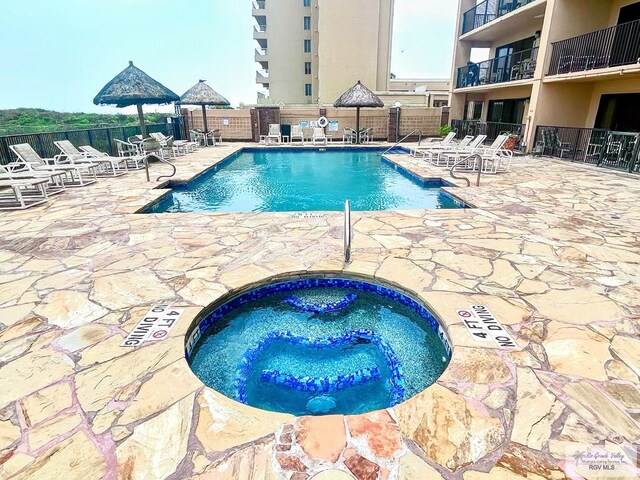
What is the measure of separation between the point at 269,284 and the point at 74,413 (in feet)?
6.95

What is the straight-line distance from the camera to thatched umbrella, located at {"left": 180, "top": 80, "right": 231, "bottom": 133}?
51.9 ft

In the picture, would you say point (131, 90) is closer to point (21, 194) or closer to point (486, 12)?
point (21, 194)

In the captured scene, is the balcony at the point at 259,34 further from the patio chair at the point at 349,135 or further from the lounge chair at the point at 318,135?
the patio chair at the point at 349,135

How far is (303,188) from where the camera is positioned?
380 inches

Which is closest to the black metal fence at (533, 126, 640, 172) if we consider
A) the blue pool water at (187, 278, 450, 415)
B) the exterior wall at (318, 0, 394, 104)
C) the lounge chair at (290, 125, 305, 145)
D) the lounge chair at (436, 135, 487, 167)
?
the lounge chair at (436, 135, 487, 167)

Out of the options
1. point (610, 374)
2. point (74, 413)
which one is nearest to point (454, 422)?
point (610, 374)

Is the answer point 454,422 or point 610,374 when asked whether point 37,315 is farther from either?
point 610,374

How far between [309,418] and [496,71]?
1834 cm

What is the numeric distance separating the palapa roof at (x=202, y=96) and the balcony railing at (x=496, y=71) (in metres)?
11.3

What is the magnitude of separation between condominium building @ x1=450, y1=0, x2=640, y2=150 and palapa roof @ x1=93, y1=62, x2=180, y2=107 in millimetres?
12439

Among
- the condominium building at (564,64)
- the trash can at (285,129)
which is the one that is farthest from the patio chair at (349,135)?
the condominium building at (564,64)

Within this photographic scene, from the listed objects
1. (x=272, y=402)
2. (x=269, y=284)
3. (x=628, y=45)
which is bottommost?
(x=272, y=402)

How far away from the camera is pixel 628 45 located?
9695mm

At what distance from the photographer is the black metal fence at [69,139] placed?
8.59 metres
